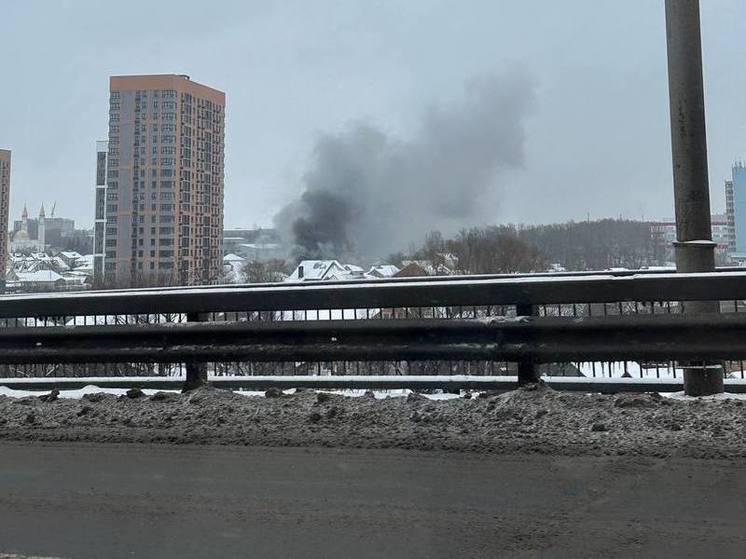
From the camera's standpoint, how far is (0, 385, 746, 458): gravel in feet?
17.4

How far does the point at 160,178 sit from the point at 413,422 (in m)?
109

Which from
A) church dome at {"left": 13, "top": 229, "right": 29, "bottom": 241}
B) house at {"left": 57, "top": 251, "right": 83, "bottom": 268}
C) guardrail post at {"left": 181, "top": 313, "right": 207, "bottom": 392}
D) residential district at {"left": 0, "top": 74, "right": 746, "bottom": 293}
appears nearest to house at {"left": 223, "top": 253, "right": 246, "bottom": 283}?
residential district at {"left": 0, "top": 74, "right": 746, "bottom": 293}

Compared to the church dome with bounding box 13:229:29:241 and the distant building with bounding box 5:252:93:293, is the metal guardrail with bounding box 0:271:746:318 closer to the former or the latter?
the distant building with bounding box 5:252:93:293

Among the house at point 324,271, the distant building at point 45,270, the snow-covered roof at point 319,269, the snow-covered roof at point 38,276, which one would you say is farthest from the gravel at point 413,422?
the snow-covered roof at point 38,276

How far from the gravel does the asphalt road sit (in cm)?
27

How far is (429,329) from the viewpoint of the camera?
6.51 m

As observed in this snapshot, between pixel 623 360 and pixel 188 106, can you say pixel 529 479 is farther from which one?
pixel 188 106

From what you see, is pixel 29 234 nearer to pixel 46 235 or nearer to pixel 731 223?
pixel 46 235

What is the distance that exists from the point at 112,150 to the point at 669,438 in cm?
11641

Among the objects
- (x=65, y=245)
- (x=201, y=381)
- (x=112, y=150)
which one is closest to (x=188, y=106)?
(x=112, y=150)

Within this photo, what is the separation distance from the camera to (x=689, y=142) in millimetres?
6719

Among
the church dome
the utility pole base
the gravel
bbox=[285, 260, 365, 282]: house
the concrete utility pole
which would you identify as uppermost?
the church dome

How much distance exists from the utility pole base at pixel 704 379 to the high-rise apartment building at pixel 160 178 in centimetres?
9710

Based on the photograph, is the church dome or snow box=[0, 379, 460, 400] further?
the church dome
